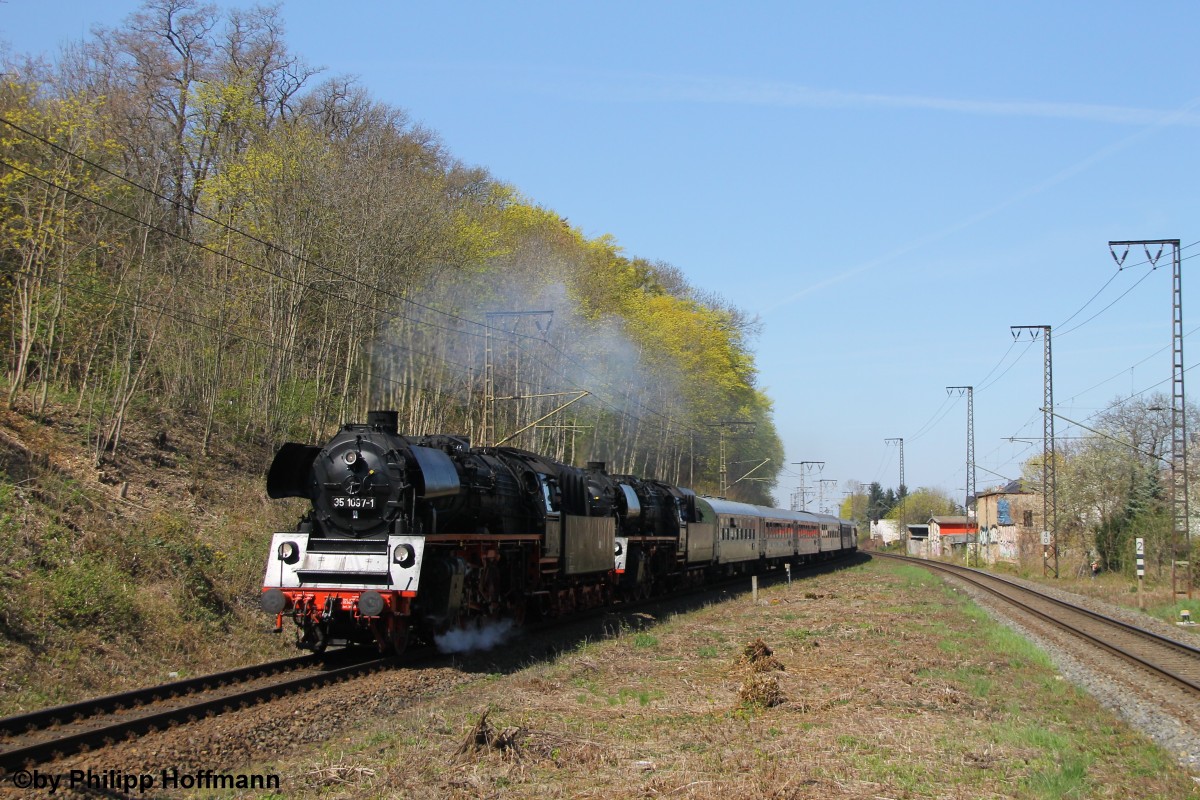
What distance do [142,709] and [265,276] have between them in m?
17.9

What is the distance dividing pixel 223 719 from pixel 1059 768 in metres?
7.46

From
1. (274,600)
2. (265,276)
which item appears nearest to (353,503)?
(274,600)

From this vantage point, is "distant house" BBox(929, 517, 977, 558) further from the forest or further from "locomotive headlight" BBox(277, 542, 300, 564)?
"locomotive headlight" BBox(277, 542, 300, 564)

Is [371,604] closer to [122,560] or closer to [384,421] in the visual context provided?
[384,421]

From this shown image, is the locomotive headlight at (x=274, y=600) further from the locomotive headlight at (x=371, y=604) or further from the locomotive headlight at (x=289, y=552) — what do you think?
the locomotive headlight at (x=371, y=604)

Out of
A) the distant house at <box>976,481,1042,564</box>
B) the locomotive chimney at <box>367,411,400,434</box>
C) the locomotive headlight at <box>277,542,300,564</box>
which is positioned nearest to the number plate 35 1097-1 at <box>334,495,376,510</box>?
the locomotive headlight at <box>277,542,300,564</box>

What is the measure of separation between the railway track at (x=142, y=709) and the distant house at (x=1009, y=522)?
51.0 meters

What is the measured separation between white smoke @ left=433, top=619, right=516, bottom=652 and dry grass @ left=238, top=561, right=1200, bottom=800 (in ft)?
5.09

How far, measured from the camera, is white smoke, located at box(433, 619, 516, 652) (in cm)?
1485

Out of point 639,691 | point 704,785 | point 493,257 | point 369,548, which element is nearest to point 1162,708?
Result: point 639,691

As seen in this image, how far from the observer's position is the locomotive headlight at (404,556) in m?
13.4

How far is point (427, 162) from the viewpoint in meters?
49.0

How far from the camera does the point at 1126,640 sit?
2003cm

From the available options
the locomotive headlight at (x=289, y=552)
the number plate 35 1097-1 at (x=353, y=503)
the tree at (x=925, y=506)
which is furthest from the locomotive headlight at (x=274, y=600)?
the tree at (x=925, y=506)
